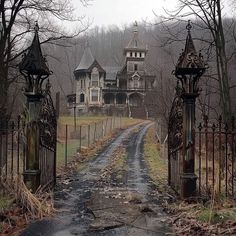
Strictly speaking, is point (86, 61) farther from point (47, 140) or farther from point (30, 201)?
point (30, 201)

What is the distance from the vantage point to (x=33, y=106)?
1017 centimetres

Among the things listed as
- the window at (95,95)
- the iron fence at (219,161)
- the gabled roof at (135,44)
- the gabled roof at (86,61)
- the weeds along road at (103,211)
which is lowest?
the weeds along road at (103,211)

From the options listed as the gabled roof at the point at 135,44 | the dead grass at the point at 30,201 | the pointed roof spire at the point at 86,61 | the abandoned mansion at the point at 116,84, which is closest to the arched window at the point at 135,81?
the abandoned mansion at the point at 116,84

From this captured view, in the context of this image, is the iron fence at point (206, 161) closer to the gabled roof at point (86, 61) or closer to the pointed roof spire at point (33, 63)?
the pointed roof spire at point (33, 63)

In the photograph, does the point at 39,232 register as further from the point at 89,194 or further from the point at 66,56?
the point at 66,56

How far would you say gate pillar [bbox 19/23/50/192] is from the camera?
998 centimetres

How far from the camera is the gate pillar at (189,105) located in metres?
9.59

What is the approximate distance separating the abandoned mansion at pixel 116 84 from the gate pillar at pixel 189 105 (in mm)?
65394

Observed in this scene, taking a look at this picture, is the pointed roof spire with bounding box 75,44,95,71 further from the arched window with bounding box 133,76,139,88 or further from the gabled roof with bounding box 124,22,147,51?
the arched window with bounding box 133,76,139,88

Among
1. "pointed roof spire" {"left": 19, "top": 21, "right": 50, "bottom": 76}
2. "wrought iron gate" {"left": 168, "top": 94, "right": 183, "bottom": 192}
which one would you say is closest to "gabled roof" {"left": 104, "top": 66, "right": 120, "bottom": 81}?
"wrought iron gate" {"left": 168, "top": 94, "right": 183, "bottom": 192}

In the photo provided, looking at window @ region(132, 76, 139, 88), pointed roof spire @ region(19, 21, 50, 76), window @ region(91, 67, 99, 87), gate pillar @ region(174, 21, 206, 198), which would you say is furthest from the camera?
window @ region(132, 76, 139, 88)

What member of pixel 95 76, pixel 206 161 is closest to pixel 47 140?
pixel 206 161

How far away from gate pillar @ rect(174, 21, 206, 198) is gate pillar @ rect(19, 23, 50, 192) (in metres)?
3.45

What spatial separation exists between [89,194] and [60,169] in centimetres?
687
